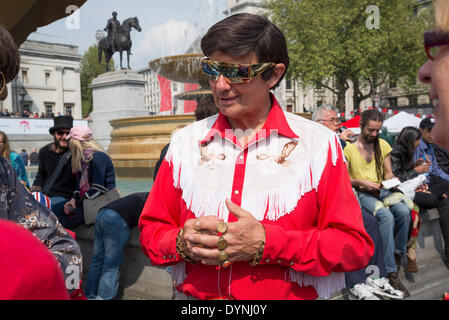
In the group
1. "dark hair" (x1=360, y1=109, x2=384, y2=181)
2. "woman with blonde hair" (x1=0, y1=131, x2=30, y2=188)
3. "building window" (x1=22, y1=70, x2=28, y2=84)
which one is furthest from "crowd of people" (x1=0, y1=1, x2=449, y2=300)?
"building window" (x1=22, y1=70, x2=28, y2=84)

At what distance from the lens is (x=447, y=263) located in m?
5.75

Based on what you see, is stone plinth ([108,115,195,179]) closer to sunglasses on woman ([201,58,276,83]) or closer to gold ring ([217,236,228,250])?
sunglasses on woman ([201,58,276,83])

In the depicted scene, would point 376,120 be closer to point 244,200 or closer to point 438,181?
point 438,181

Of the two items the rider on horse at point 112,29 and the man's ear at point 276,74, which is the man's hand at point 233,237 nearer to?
the man's ear at point 276,74

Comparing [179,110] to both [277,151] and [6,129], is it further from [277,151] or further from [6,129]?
[277,151]

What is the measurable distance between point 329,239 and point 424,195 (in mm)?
4600

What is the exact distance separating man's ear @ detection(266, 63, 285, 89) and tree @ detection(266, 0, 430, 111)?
29905mm

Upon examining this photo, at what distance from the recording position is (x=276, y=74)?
2.01 meters

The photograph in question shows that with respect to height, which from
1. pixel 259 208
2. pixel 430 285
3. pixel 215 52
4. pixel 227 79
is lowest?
pixel 430 285

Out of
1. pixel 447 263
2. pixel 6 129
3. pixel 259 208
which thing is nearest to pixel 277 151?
pixel 259 208

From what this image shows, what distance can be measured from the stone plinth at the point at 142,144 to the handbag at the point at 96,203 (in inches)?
279

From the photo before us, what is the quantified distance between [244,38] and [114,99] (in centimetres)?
2182

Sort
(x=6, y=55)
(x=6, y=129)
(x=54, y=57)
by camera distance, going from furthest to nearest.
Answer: (x=54, y=57)
(x=6, y=129)
(x=6, y=55)

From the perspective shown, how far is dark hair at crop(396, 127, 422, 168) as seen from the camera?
5.78 metres
